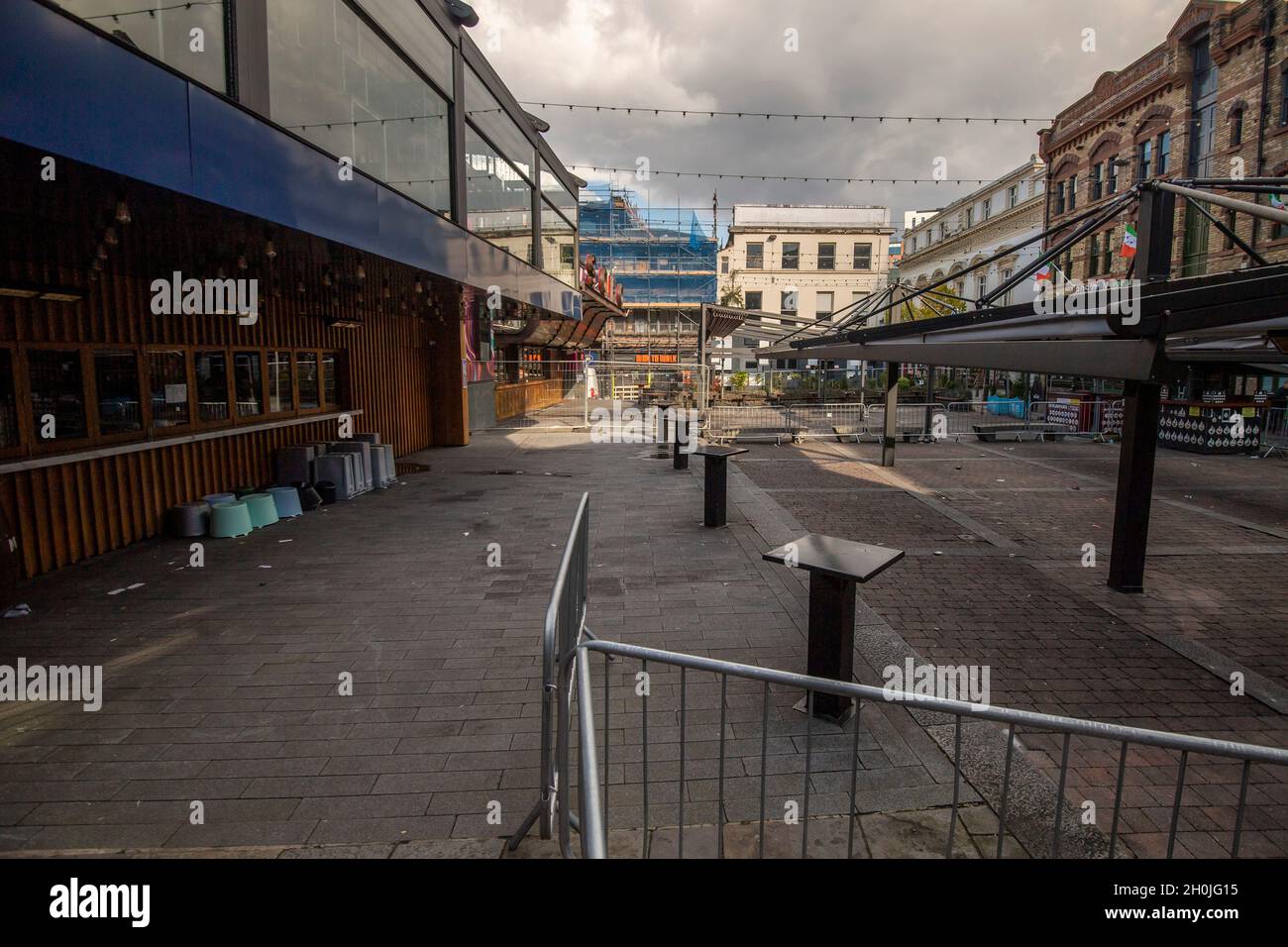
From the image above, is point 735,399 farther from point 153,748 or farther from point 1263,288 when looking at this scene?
point 153,748

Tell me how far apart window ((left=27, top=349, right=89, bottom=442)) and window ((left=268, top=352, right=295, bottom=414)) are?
3.16 metres

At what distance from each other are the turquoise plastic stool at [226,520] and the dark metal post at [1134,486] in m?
9.51

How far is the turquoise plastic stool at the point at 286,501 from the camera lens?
9.50m

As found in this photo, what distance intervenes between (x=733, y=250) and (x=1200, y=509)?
153 feet

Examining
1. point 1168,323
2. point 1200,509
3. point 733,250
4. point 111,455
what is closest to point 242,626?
point 111,455

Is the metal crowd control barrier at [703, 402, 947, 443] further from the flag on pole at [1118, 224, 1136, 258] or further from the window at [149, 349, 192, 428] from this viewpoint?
the window at [149, 349, 192, 428]

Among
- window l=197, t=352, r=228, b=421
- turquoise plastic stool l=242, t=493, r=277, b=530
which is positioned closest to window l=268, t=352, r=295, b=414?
window l=197, t=352, r=228, b=421

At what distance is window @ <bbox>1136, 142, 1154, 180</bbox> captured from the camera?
2656 cm

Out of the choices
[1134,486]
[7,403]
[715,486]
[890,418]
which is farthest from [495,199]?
[1134,486]

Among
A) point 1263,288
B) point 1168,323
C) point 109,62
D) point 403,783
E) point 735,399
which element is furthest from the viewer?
point 735,399

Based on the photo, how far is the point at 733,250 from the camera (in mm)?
53719

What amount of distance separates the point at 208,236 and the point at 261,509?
3780mm

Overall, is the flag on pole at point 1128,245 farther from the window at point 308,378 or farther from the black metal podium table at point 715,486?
the window at point 308,378
